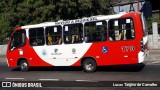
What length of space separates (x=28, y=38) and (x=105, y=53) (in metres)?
4.56

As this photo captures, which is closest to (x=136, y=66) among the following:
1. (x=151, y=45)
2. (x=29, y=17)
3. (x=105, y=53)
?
(x=105, y=53)

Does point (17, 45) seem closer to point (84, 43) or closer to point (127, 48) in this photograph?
point (84, 43)

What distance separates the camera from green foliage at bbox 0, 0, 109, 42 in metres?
28.7

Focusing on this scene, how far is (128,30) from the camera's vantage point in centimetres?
1594

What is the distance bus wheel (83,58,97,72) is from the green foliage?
1155 cm

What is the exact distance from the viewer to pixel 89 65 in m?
17.3

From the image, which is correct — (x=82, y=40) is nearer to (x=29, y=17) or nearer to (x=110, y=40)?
(x=110, y=40)

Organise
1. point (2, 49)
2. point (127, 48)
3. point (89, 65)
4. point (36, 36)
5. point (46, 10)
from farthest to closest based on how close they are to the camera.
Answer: point (2, 49) < point (46, 10) < point (36, 36) < point (89, 65) < point (127, 48)

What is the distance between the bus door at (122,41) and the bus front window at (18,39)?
17.0 ft

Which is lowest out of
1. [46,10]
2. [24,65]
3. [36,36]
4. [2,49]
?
[24,65]

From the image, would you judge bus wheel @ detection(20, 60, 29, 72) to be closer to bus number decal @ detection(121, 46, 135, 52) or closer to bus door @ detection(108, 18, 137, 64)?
bus door @ detection(108, 18, 137, 64)

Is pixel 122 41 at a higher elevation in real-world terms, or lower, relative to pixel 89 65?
higher

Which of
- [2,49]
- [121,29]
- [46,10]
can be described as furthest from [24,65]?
[2,49]

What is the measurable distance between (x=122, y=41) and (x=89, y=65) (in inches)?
83.4
